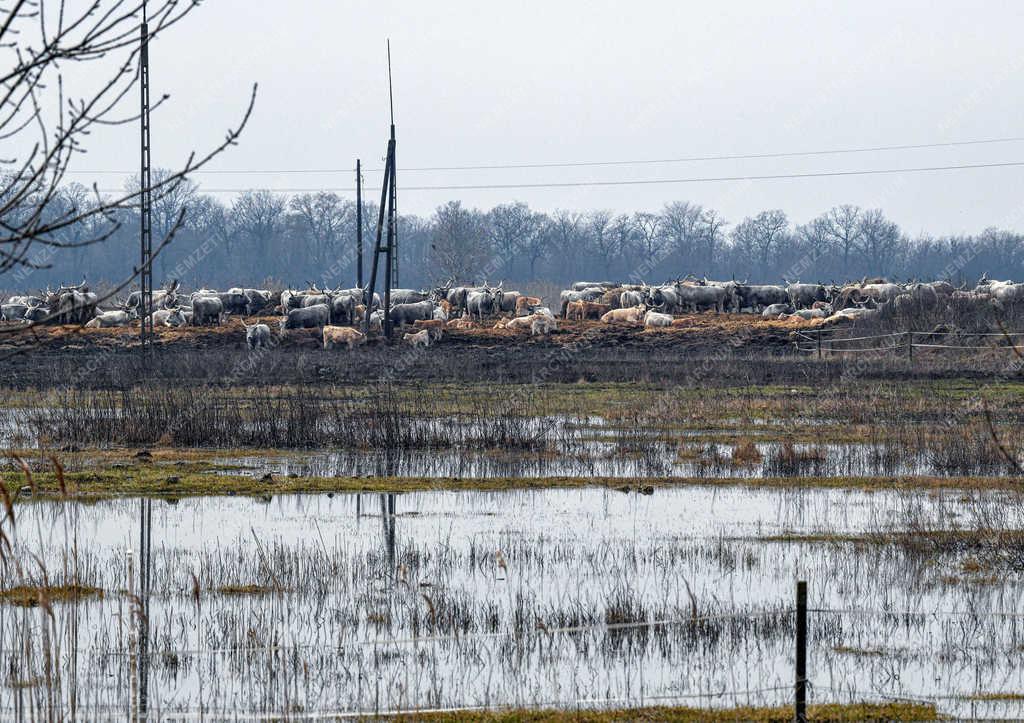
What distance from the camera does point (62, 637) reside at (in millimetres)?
10391

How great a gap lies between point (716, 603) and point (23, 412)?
819 inches

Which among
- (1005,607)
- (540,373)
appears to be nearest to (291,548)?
(1005,607)

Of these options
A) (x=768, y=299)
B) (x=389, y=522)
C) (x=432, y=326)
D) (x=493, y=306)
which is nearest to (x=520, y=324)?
(x=432, y=326)

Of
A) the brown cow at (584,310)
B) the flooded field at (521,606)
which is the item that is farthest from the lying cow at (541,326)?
the flooded field at (521,606)

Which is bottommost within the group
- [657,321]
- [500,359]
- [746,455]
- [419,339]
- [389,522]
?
[389,522]

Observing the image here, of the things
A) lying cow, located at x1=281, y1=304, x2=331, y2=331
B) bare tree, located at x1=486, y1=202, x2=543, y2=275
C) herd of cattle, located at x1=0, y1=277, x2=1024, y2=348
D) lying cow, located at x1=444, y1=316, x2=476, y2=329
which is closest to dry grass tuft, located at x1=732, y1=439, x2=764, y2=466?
herd of cattle, located at x1=0, y1=277, x2=1024, y2=348

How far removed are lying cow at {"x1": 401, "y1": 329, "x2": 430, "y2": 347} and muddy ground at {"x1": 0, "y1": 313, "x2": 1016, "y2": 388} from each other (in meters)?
0.39

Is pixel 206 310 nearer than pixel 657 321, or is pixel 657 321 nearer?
pixel 657 321

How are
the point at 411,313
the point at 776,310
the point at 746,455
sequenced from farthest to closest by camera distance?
the point at 776,310, the point at 411,313, the point at 746,455

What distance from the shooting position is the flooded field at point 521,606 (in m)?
9.47

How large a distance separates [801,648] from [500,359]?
3887 centimetres

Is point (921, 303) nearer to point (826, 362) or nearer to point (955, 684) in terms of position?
point (826, 362)

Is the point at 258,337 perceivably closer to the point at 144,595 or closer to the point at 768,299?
the point at 768,299

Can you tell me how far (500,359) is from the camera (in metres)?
46.3
